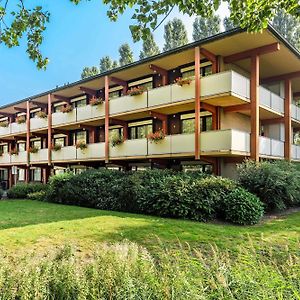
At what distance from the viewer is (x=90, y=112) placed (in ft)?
85.2

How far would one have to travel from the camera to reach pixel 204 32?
45.4m

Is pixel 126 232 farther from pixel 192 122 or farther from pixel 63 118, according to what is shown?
pixel 63 118

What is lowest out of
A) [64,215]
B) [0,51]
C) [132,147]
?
[64,215]

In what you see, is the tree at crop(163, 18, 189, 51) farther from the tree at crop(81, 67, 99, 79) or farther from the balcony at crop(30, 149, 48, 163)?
the balcony at crop(30, 149, 48, 163)

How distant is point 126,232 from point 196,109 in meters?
10.4

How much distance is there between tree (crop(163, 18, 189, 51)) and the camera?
46312 mm

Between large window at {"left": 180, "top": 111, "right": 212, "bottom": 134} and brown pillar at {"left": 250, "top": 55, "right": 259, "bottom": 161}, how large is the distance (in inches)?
113

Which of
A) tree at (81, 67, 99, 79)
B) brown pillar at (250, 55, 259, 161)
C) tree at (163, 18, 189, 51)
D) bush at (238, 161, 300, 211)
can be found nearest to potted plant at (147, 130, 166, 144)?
brown pillar at (250, 55, 259, 161)

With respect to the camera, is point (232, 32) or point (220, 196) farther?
point (232, 32)

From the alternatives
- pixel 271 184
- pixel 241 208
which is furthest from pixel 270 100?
pixel 241 208

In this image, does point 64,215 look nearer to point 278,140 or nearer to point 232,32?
point 232,32

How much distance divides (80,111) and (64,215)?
14301 mm

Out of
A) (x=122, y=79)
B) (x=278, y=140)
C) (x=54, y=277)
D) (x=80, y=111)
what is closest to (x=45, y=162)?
(x=80, y=111)

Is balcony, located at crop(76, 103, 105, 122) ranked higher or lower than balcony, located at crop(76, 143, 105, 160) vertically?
higher
